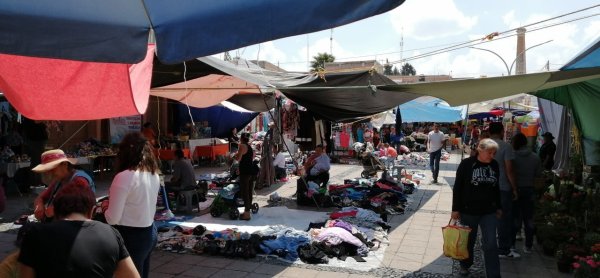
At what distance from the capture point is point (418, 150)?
86.5 feet

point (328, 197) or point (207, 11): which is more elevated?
point (207, 11)

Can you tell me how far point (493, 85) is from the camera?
17.9ft

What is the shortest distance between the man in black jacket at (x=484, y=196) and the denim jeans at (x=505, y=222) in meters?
1.06

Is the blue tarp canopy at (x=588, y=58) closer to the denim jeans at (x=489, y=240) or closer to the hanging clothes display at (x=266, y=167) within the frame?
the denim jeans at (x=489, y=240)

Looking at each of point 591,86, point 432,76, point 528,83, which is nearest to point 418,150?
point 591,86

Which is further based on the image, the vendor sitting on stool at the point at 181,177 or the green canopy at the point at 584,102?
the vendor sitting on stool at the point at 181,177

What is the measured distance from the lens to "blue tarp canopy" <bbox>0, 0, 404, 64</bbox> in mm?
1996

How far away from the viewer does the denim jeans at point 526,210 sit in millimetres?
6121

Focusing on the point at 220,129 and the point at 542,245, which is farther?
the point at 220,129

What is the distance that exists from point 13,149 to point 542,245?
1148cm

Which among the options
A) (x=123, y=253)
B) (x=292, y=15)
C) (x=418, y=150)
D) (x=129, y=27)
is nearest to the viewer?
(x=129, y=27)

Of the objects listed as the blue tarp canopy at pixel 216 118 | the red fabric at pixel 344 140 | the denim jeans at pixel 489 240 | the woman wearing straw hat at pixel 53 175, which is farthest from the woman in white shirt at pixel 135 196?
the red fabric at pixel 344 140

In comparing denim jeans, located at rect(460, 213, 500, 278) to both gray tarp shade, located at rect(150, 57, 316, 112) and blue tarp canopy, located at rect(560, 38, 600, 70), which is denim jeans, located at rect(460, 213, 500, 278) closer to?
blue tarp canopy, located at rect(560, 38, 600, 70)

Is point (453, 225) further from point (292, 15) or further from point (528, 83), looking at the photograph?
point (292, 15)
